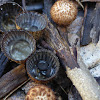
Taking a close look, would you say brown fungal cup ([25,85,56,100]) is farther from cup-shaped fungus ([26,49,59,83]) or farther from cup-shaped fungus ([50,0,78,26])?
cup-shaped fungus ([50,0,78,26])

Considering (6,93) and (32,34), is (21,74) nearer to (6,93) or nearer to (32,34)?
(6,93)

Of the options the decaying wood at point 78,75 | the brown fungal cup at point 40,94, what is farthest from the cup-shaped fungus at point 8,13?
the brown fungal cup at point 40,94

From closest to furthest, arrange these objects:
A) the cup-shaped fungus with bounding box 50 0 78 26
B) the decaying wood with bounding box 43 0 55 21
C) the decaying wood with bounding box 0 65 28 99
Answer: the decaying wood with bounding box 0 65 28 99, the cup-shaped fungus with bounding box 50 0 78 26, the decaying wood with bounding box 43 0 55 21

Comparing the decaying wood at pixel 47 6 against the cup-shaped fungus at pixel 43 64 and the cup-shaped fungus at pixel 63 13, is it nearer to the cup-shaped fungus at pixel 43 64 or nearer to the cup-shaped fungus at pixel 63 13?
the cup-shaped fungus at pixel 63 13

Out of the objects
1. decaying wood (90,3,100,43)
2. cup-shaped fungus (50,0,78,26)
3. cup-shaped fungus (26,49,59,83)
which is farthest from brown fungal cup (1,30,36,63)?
decaying wood (90,3,100,43)

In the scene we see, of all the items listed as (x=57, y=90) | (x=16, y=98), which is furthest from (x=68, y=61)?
(x=16, y=98)

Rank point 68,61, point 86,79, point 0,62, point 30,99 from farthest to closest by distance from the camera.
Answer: point 0,62 < point 68,61 < point 86,79 < point 30,99
